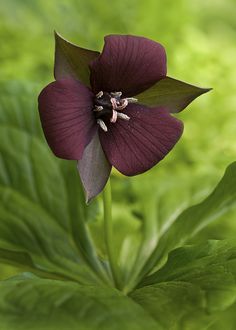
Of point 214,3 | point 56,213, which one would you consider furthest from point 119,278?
point 214,3

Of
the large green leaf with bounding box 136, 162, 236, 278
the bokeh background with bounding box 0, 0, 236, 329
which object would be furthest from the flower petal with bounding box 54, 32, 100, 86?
the bokeh background with bounding box 0, 0, 236, 329

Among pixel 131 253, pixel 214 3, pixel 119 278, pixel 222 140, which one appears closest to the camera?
pixel 119 278

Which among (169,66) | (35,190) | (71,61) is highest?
(71,61)

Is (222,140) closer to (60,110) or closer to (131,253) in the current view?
(131,253)

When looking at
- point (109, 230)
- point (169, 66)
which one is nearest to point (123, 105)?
point (109, 230)

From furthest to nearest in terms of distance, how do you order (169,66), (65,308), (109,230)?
(169,66)
(109,230)
(65,308)

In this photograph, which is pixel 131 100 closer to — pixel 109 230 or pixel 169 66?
pixel 109 230

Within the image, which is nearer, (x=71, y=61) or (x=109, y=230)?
(x=71, y=61)
